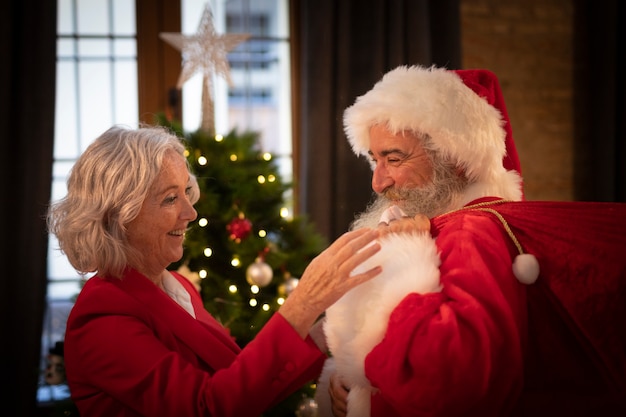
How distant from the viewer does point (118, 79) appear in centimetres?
386

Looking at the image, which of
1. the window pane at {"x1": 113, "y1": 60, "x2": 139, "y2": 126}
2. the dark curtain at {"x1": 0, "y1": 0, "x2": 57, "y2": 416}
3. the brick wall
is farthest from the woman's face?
the brick wall

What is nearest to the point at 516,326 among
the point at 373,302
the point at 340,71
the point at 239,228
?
the point at 373,302

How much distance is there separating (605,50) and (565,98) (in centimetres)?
37

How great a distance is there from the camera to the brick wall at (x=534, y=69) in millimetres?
4121

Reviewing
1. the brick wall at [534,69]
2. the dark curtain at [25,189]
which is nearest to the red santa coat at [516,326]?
the dark curtain at [25,189]

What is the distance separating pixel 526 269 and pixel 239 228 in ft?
4.88

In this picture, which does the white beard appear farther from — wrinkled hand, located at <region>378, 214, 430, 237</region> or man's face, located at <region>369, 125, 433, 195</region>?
man's face, located at <region>369, 125, 433, 195</region>

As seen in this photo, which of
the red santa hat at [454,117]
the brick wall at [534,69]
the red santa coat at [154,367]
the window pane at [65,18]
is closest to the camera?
the red santa coat at [154,367]

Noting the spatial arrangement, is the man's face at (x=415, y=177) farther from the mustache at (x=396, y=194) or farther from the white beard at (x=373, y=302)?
the white beard at (x=373, y=302)

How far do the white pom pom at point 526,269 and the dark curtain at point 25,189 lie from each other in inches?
103

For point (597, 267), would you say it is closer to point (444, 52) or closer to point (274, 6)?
point (444, 52)

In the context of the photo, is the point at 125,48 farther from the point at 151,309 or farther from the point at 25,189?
the point at 151,309

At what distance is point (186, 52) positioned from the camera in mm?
3156

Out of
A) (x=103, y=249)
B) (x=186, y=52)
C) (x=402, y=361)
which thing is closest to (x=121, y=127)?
(x=103, y=249)
